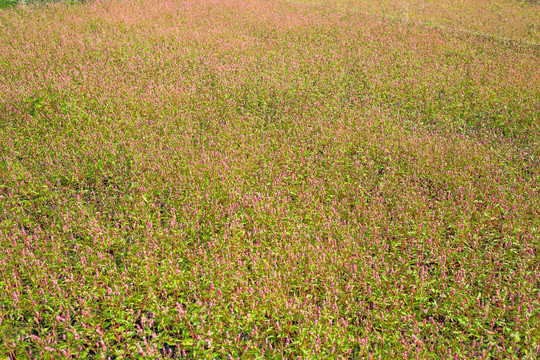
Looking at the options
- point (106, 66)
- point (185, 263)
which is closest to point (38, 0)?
point (106, 66)

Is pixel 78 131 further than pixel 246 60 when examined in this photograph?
No

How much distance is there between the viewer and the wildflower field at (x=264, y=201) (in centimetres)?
282

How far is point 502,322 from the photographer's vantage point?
8.93ft

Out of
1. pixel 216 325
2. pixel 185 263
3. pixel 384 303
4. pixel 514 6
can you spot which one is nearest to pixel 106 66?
pixel 185 263

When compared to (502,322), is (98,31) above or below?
above

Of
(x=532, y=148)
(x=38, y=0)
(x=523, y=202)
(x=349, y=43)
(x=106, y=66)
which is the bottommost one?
(x=523, y=202)

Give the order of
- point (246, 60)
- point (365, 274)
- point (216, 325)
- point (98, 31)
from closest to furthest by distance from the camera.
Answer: point (216, 325) < point (365, 274) < point (246, 60) < point (98, 31)

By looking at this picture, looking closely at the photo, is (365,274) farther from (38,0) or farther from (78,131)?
(38,0)

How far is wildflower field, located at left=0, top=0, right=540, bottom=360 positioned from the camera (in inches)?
111

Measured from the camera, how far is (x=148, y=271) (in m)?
3.26

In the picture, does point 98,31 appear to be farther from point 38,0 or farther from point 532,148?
point 532,148

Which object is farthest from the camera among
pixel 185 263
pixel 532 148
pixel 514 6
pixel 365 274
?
pixel 514 6

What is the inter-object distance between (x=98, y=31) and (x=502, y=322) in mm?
12166

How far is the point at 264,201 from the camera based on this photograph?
425 centimetres
